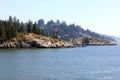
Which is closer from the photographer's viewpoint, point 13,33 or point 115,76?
point 115,76

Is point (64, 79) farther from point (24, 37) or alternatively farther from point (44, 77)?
point (24, 37)

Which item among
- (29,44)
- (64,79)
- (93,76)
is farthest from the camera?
(29,44)

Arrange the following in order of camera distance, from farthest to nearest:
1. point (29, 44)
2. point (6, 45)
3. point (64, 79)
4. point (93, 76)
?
point (29, 44)
point (6, 45)
point (93, 76)
point (64, 79)

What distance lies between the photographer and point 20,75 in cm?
6519

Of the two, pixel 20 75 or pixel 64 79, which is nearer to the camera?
pixel 64 79

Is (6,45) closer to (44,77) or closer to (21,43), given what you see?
(21,43)

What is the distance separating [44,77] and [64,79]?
4458mm

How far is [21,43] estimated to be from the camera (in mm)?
187750

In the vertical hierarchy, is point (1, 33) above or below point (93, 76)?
above

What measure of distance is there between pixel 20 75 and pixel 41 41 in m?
130

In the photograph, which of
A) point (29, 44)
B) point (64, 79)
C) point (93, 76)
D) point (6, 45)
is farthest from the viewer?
point (29, 44)

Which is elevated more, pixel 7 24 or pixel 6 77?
pixel 7 24

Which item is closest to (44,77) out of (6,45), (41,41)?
(6,45)

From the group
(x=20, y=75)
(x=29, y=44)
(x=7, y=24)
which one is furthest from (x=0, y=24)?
(x=20, y=75)
